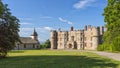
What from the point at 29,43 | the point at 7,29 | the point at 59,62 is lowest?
the point at 29,43

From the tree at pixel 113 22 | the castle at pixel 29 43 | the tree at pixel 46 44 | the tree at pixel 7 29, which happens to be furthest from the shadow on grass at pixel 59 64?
the tree at pixel 46 44

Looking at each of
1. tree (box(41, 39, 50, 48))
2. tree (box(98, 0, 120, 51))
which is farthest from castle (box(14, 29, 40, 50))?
tree (box(98, 0, 120, 51))

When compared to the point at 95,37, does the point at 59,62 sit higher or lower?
lower

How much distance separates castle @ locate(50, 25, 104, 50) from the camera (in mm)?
97906

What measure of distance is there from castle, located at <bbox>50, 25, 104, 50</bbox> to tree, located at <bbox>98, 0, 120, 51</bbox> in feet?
150

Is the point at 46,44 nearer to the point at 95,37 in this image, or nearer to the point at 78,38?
the point at 78,38

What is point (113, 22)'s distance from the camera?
150ft

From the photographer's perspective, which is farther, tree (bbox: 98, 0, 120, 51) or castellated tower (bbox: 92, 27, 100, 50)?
castellated tower (bbox: 92, 27, 100, 50)

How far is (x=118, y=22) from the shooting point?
4406 cm

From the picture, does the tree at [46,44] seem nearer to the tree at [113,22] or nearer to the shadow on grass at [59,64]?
the tree at [113,22]

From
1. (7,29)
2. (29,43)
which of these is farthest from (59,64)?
(29,43)

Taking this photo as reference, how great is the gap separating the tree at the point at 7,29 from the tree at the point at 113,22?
18.4 meters

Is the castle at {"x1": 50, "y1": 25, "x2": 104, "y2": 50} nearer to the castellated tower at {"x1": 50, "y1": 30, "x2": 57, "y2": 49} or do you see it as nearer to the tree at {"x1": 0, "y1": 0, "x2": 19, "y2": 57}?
the castellated tower at {"x1": 50, "y1": 30, "x2": 57, "y2": 49}

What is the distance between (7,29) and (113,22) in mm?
20161
